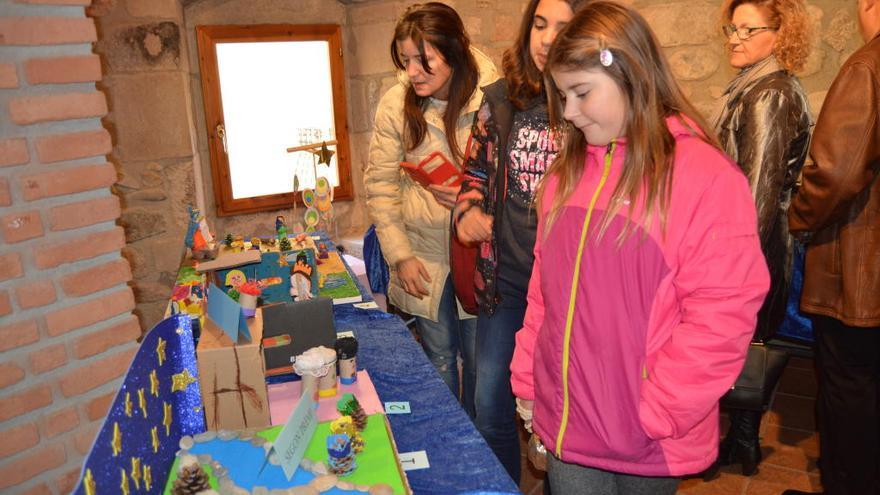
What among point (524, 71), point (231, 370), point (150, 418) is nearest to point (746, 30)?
→ point (524, 71)

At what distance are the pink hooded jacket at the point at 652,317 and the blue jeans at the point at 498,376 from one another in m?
0.40

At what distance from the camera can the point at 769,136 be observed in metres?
1.93

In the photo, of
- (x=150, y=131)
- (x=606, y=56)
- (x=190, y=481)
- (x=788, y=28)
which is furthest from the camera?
(x=150, y=131)

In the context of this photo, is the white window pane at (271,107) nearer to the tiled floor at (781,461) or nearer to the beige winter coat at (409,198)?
the beige winter coat at (409,198)

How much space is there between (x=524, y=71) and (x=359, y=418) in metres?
0.86

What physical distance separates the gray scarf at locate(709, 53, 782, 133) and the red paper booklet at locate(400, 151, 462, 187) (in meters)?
0.88

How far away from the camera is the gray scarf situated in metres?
1.99

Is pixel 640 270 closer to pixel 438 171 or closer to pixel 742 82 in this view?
pixel 438 171

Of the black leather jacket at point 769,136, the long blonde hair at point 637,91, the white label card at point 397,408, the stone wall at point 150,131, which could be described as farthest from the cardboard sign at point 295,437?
the stone wall at point 150,131

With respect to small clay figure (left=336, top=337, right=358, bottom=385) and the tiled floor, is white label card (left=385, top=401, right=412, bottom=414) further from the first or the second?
the tiled floor

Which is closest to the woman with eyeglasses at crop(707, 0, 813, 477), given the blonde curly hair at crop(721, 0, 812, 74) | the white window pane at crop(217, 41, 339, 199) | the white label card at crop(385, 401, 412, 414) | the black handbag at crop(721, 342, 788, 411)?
the blonde curly hair at crop(721, 0, 812, 74)

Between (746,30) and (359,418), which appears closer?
(359,418)

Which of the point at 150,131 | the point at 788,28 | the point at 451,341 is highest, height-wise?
the point at 788,28

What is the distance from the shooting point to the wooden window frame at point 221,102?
389cm
